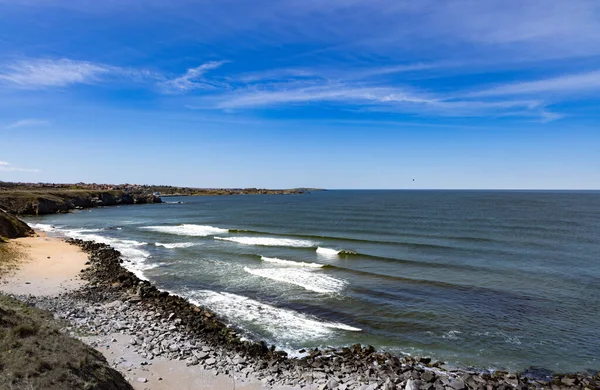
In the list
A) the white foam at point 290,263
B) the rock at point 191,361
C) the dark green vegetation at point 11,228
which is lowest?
the white foam at point 290,263

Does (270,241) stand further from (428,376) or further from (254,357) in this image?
(428,376)

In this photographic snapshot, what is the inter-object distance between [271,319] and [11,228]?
121 feet

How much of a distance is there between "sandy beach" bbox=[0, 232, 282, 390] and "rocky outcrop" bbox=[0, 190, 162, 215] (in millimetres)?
51419

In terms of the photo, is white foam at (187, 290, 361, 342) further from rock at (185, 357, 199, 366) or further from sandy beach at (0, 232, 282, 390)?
sandy beach at (0, 232, 282, 390)

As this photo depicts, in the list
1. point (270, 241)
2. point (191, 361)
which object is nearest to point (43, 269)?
point (191, 361)

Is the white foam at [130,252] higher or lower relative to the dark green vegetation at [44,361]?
lower

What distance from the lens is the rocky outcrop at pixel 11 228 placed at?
3685cm

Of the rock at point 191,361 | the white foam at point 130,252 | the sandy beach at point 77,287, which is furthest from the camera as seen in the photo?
the white foam at point 130,252

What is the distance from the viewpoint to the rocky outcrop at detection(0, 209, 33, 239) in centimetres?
3685

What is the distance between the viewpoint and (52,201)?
90500 mm

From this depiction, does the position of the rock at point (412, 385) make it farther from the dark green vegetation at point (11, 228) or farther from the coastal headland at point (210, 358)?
the dark green vegetation at point (11, 228)

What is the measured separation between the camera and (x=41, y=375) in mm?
7598

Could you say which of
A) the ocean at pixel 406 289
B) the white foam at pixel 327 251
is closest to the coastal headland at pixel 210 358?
the ocean at pixel 406 289

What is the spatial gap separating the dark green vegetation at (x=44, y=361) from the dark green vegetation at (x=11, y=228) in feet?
108
